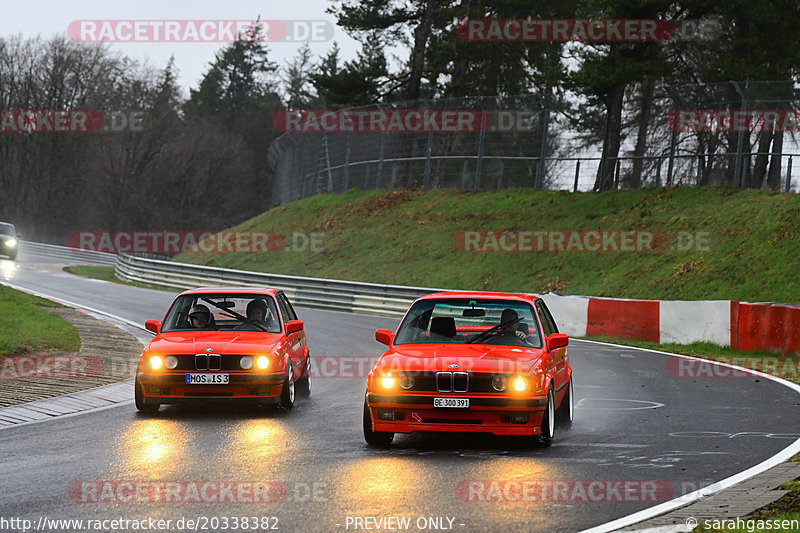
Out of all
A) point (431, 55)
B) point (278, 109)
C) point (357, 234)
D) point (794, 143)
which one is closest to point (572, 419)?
point (794, 143)

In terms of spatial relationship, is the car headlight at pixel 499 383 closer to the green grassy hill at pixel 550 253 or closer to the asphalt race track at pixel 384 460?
the asphalt race track at pixel 384 460

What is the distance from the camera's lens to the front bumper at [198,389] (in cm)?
1134

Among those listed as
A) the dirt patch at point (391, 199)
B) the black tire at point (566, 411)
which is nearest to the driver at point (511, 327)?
the black tire at point (566, 411)

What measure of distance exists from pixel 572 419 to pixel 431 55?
3843 cm

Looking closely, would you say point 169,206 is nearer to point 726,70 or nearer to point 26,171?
point 26,171

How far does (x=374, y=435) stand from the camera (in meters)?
9.23

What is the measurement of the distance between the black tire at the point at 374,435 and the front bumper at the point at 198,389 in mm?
2414

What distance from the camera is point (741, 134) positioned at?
31.0 meters

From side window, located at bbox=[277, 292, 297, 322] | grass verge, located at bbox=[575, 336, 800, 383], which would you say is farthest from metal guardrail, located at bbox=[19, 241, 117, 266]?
side window, located at bbox=[277, 292, 297, 322]

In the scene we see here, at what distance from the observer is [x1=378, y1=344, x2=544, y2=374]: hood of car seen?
9164 mm

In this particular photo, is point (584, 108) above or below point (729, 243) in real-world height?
above

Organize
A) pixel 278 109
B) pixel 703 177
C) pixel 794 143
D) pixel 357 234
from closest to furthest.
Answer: pixel 794 143 → pixel 703 177 → pixel 357 234 → pixel 278 109

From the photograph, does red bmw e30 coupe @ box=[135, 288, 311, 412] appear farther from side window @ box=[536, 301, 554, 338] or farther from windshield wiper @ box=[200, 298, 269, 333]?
side window @ box=[536, 301, 554, 338]

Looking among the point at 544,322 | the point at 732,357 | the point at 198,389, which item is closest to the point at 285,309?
the point at 198,389
